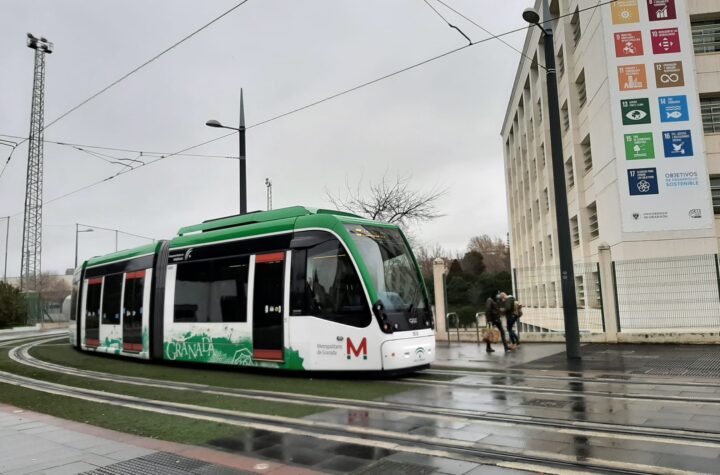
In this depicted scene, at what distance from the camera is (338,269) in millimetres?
10609

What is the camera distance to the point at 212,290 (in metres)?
13.0

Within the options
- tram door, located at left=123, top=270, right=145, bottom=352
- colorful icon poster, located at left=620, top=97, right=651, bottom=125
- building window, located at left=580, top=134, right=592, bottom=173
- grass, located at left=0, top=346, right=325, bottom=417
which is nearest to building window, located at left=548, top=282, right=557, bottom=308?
colorful icon poster, located at left=620, top=97, right=651, bottom=125

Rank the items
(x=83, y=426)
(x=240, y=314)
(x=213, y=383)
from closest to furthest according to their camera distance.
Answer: (x=83, y=426)
(x=213, y=383)
(x=240, y=314)

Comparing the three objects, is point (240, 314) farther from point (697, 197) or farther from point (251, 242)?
point (697, 197)

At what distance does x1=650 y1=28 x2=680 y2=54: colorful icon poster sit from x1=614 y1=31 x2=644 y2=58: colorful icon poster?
51cm

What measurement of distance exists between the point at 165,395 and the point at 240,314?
9.00 feet

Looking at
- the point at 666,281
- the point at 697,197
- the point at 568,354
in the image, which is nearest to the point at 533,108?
the point at 697,197

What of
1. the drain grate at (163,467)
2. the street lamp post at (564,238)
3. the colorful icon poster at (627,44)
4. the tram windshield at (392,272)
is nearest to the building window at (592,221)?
the colorful icon poster at (627,44)

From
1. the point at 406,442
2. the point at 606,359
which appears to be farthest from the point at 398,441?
the point at 606,359

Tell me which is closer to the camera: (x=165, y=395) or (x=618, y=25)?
(x=165, y=395)

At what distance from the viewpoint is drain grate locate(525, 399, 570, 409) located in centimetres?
770

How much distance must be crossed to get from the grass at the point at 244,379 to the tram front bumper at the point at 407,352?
44 cm

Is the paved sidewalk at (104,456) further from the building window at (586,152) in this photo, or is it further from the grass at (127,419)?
the building window at (586,152)

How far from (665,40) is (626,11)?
1.79 metres
